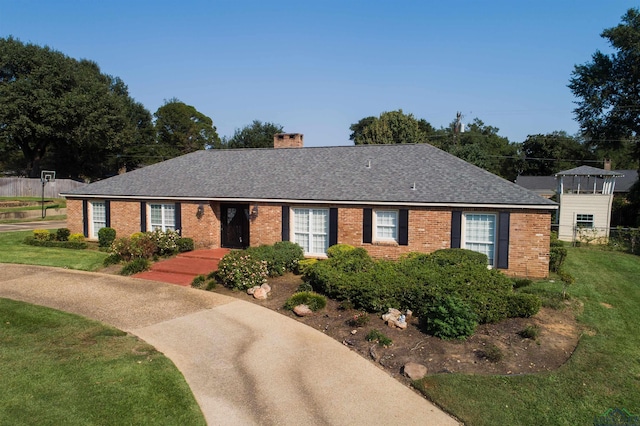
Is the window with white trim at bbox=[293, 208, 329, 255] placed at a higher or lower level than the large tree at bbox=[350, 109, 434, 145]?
lower

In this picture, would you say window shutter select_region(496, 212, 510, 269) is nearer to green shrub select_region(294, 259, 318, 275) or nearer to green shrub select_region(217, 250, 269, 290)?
green shrub select_region(294, 259, 318, 275)

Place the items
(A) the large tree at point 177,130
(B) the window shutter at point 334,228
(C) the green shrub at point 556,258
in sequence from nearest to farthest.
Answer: (C) the green shrub at point 556,258
(B) the window shutter at point 334,228
(A) the large tree at point 177,130

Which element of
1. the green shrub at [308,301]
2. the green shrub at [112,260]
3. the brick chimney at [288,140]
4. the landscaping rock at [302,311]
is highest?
the brick chimney at [288,140]

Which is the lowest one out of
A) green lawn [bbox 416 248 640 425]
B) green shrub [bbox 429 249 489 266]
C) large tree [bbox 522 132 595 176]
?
green lawn [bbox 416 248 640 425]

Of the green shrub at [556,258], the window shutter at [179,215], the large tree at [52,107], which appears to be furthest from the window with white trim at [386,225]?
the large tree at [52,107]

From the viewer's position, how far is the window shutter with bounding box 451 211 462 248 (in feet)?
49.8

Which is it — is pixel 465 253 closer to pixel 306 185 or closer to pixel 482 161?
pixel 306 185

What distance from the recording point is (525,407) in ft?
21.9

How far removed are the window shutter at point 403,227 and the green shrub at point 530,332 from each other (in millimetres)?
6593

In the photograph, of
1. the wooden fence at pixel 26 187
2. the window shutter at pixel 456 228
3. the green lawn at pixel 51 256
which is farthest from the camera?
the wooden fence at pixel 26 187

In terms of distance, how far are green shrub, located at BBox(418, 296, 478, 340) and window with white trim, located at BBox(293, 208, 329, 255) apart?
769 centimetres

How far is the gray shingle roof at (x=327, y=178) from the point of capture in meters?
15.7

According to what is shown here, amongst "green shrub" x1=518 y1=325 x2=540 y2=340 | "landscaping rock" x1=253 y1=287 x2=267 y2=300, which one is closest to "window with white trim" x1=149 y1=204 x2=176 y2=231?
"landscaping rock" x1=253 y1=287 x2=267 y2=300

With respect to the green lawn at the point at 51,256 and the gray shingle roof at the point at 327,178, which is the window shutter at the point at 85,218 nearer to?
the gray shingle roof at the point at 327,178
